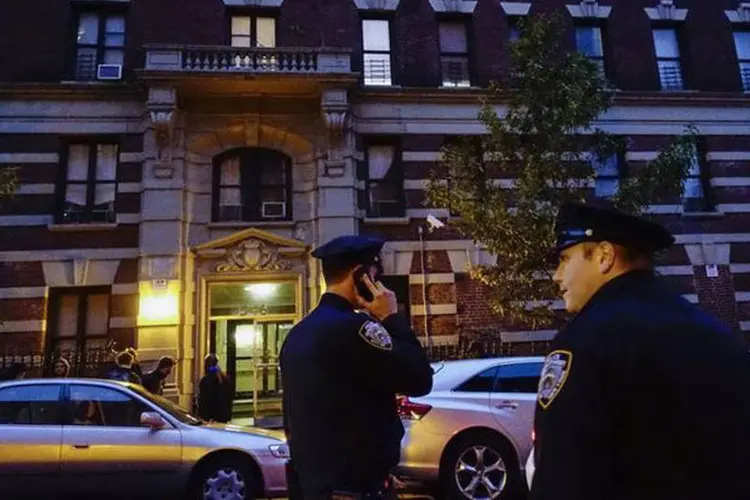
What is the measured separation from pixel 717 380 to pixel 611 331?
287mm

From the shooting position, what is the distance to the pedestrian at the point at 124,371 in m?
10.4

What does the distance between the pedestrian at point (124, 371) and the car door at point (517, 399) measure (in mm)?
6080

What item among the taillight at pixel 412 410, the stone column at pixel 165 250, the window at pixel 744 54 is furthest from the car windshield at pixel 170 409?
the window at pixel 744 54

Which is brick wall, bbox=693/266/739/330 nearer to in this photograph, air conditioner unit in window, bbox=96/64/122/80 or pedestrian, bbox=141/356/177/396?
pedestrian, bbox=141/356/177/396

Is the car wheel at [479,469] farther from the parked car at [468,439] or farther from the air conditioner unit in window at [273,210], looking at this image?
the air conditioner unit in window at [273,210]

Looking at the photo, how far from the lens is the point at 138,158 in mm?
14430

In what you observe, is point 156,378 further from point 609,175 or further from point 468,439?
point 609,175

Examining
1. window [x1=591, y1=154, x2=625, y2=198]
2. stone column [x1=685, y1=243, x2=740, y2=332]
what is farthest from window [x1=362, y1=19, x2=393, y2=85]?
stone column [x1=685, y1=243, x2=740, y2=332]

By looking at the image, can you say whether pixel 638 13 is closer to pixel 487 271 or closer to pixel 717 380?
pixel 487 271

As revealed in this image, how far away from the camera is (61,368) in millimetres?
12938

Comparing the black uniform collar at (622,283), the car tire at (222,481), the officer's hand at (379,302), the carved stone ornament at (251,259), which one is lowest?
the car tire at (222,481)

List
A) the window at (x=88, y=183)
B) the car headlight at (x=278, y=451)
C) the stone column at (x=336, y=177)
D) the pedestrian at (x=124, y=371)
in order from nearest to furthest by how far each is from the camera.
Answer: the car headlight at (x=278, y=451) → the pedestrian at (x=124, y=371) → the stone column at (x=336, y=177) → the window at (x=88, y=183)

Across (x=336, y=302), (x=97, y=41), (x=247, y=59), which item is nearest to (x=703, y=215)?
(x=247, y=59)

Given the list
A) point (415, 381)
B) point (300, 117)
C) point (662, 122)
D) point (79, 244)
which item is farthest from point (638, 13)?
point (415, 381)
